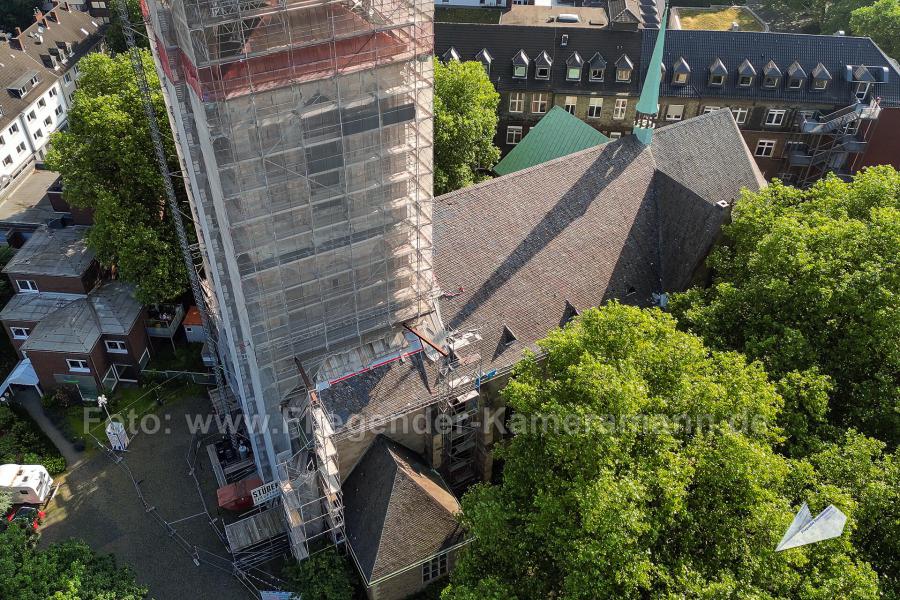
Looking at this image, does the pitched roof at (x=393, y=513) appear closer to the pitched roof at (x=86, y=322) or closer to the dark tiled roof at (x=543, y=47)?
the pitched roof at (x=86, y=322)

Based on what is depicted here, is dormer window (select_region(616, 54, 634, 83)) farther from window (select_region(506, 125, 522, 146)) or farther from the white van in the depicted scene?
the white van

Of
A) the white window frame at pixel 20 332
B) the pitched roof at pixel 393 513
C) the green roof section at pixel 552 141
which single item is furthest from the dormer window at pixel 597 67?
the white window frame at pixel 20 332

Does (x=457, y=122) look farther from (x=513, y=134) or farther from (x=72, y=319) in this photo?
(x=72, y=319)

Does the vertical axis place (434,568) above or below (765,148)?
below

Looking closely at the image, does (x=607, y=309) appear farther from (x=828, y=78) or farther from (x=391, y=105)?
(x=828, y=78)

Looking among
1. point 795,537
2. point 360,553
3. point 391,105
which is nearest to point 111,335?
point 360,553

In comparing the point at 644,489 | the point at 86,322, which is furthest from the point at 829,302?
the point at 86,322
